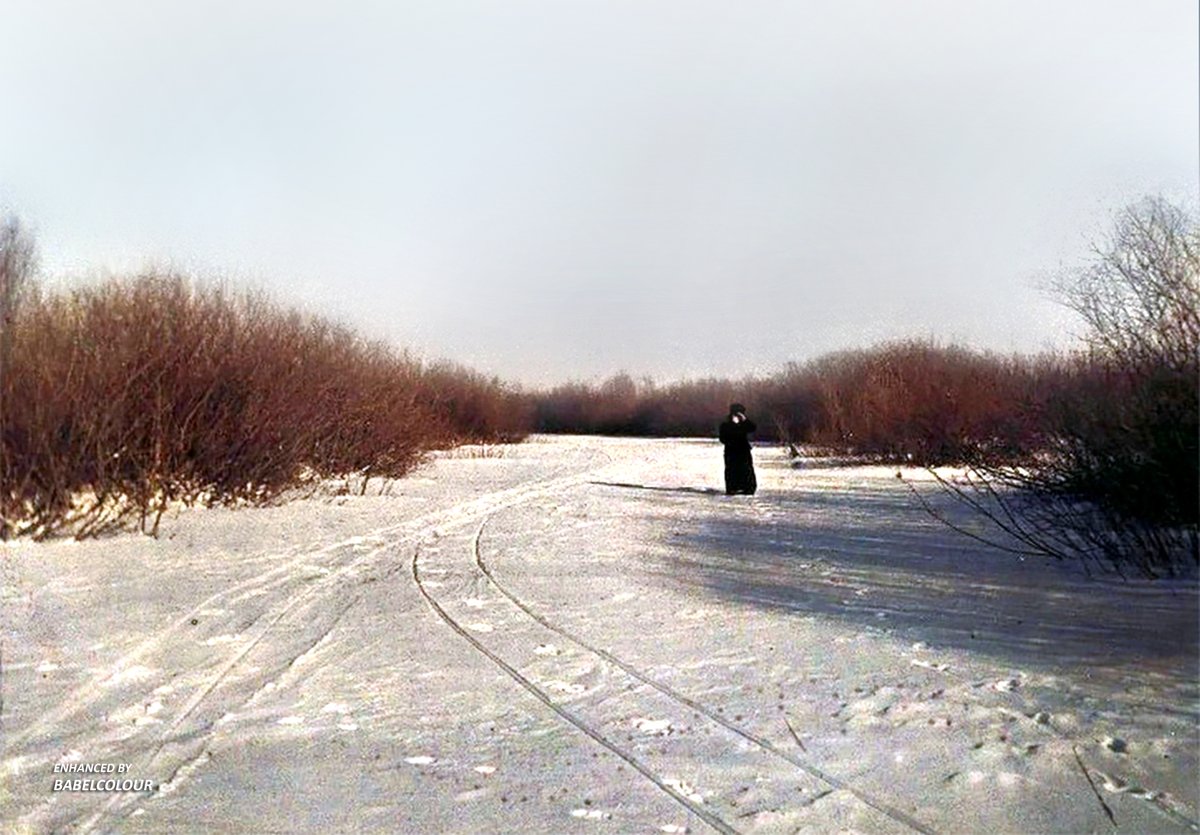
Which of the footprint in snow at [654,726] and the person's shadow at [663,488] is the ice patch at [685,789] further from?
the person's shadow at [663,488]

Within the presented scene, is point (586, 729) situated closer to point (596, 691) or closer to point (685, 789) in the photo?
point (596, 691)

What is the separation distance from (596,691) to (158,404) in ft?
33.3

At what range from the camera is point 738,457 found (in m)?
20.5

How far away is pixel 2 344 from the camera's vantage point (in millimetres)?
11750

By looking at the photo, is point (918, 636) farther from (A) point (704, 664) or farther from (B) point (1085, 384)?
(B) point (1085, 384)

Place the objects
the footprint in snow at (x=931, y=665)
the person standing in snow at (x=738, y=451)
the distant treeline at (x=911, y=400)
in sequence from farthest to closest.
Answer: the person standing in snow at (x=738, y=451) → the distant treeline at (x=911, y=400) → the footprint in snow at (x=931, y=665)

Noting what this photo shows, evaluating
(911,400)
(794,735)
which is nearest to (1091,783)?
(794,735)

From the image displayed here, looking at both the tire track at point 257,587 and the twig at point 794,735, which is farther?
A: the tire track at point 257,587

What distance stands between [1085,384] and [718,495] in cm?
1201

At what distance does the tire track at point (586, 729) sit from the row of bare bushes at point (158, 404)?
6.48 metres

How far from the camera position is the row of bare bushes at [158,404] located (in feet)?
39.2

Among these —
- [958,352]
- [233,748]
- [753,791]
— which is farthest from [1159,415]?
[958,352]

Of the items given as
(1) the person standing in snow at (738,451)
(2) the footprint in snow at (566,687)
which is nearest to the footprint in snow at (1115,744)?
(2) the footprint in snow at (566,687)

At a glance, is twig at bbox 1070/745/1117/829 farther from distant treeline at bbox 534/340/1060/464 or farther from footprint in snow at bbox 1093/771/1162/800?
distant treeline at bbox 534/340/1060/464
